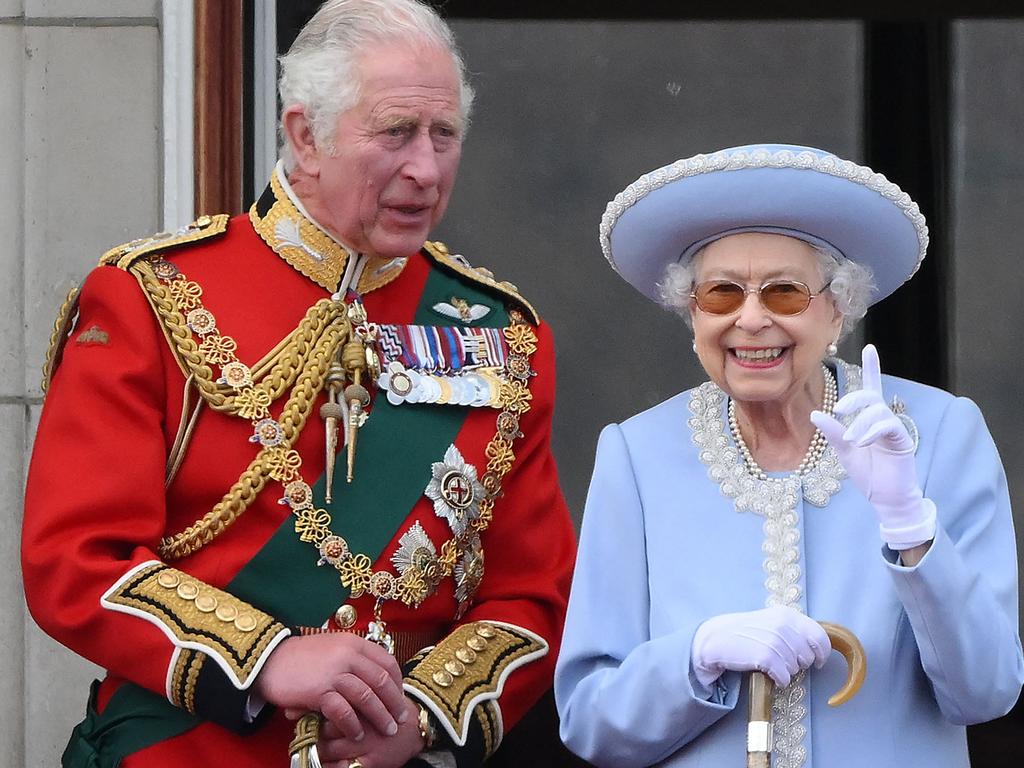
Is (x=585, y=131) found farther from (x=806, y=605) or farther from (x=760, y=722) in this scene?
(x=760, y=722)

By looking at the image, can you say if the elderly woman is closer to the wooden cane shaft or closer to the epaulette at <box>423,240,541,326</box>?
the wooden cane shaft

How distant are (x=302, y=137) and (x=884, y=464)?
114cm

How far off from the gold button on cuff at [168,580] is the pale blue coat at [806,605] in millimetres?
566

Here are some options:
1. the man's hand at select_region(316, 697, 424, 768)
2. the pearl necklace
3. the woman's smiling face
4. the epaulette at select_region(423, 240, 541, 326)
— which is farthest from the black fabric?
the woman's smiling face

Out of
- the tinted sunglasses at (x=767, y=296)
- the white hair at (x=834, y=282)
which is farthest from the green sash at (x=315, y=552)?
the tinted sunglasses at (x=767, y=296)

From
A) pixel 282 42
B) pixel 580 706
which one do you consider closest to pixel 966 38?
pixel 282 42

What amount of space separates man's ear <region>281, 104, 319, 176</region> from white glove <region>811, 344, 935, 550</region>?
3.32 feet

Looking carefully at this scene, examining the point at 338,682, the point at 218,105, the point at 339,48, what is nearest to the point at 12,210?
the point at 218,105

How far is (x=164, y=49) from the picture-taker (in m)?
4.22

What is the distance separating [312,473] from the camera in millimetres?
3324

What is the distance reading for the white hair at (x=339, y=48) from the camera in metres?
3.33

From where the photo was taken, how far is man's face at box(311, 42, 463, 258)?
3303mm

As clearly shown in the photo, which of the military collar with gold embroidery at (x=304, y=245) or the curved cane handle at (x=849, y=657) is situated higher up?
the military collar with gold embroidery at (x=304, y=245)

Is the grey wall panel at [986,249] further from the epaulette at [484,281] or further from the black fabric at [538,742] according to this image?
the epaulette at [484,281]
